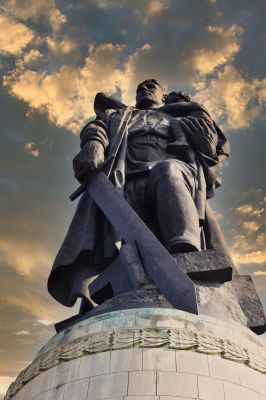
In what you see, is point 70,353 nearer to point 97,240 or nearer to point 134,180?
point 97,240

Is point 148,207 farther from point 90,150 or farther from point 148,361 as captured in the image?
point 148,361

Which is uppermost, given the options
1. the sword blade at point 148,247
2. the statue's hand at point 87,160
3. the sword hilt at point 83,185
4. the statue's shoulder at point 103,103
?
Result: the statue's shoulder at point 103,103

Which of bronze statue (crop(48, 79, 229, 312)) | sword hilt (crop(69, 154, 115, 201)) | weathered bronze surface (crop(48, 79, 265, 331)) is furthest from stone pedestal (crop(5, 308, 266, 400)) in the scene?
sword hilt (crop(69, 154, 115, 201))

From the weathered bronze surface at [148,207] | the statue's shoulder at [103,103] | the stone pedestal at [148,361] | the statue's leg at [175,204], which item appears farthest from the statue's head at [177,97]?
the stone pedestal at [148,361]

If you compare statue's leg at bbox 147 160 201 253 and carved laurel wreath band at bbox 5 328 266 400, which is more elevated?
statue's leg at bbox 147 160 201 253

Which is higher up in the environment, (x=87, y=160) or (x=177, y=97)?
(x=177, y=97)

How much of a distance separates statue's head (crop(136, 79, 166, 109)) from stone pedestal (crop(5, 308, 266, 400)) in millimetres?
7897

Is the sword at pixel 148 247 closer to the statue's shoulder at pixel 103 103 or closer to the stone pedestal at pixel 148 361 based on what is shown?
the stone pedestal at pixel 148 361

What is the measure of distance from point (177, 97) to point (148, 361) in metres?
9.04

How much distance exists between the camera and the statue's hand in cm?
916

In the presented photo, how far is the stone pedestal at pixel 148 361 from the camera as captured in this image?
4.83m

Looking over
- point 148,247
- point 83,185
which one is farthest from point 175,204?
point 83,185

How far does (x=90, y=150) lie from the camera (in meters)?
9.52

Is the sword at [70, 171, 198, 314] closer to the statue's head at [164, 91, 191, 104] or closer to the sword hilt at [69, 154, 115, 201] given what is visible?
the sword hilt at [69, 154, 115, 201]
